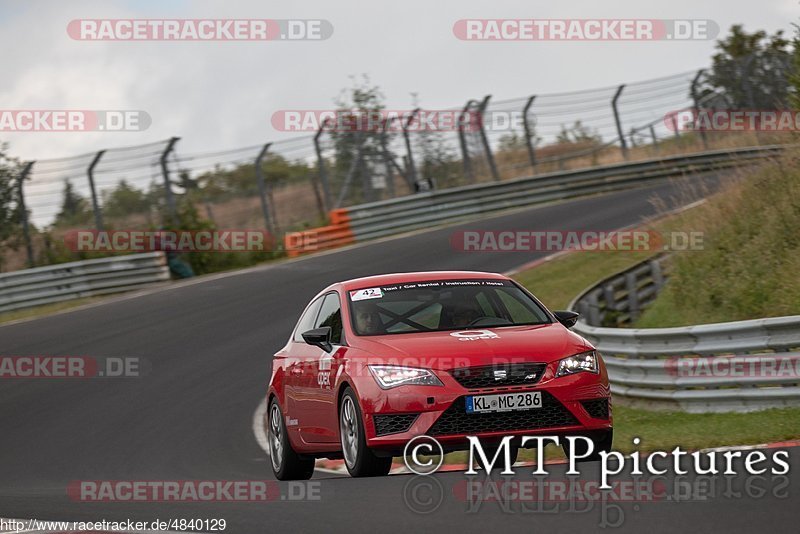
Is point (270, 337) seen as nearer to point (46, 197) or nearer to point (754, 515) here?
point (46, 197)

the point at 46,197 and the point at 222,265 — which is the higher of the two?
the point at 46,197

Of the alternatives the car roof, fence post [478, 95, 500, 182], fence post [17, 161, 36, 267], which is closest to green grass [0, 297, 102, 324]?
fence post [17, 161, 36, 267]

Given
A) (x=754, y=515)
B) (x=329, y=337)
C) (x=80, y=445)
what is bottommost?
(x=80, y=445)

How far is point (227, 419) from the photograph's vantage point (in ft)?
49.7

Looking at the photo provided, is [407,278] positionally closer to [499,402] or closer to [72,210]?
[499,402]

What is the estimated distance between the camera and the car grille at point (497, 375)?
8.02 m

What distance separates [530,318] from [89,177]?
19.7 meters

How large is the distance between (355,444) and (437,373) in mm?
799

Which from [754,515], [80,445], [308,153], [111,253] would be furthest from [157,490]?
[308,153]

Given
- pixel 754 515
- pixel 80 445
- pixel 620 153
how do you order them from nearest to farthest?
pixel 754 515, pixel 80 445, pixel 620 153

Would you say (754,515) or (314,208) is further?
(314,208)

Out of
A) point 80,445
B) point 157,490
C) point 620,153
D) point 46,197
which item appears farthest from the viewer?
point 620,153

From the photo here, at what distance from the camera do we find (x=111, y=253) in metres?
27.6

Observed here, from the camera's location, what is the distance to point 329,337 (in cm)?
934
